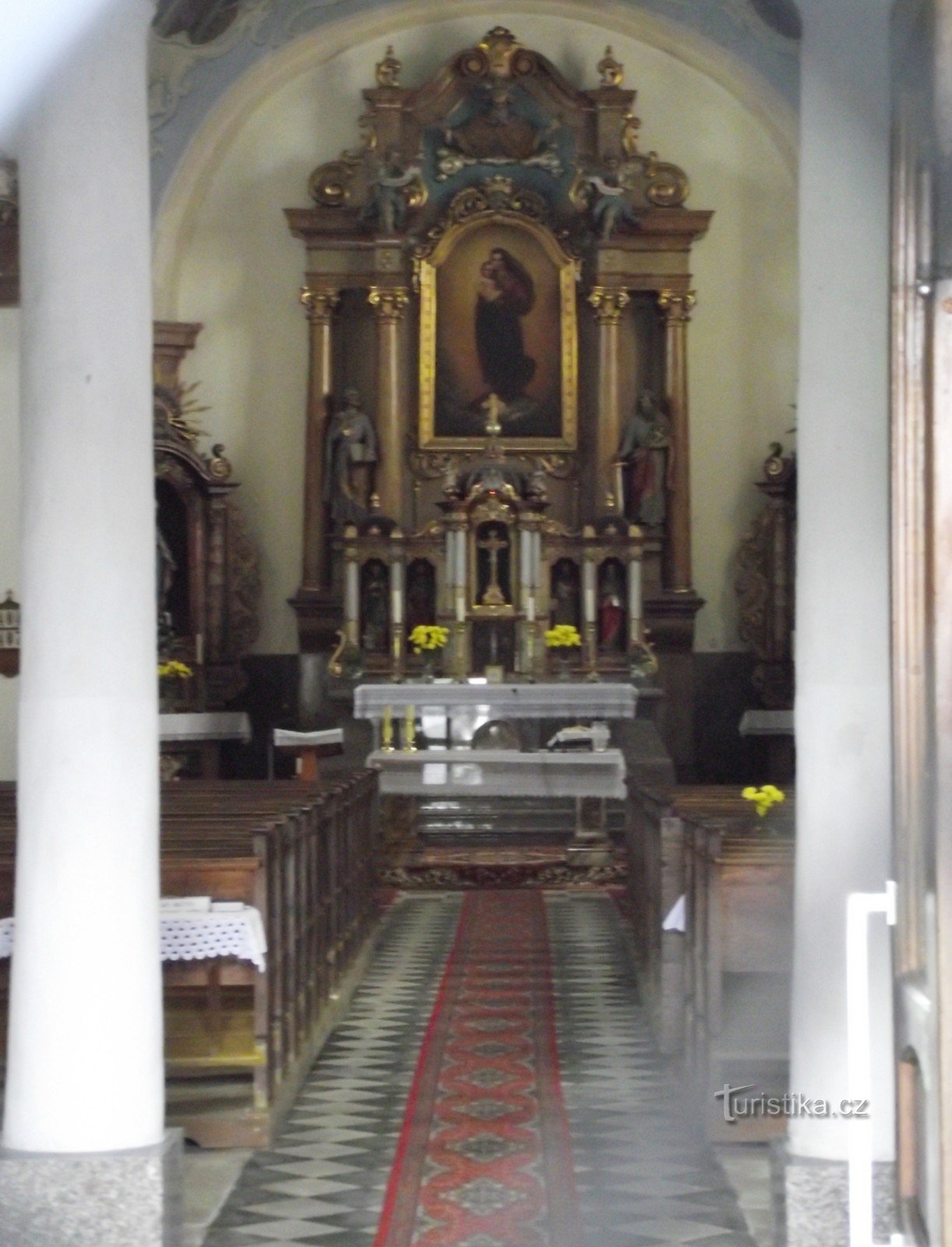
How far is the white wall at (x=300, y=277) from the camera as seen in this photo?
1789 centimetres

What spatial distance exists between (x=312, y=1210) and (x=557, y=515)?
1271cm

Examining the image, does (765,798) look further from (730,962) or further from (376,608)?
(376,608)

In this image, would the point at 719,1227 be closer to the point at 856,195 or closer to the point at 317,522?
the point at 856,195

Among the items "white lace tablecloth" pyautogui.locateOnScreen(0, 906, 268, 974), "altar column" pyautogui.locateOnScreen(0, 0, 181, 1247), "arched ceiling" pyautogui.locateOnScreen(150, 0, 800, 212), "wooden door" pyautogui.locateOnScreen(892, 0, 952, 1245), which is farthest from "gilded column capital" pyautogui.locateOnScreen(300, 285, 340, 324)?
"wooden door" pyautogui.locateOnScreen(892, 0, 952, 1245)

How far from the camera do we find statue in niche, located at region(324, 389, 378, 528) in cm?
1717

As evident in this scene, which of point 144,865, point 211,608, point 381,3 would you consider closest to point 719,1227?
point 144,865

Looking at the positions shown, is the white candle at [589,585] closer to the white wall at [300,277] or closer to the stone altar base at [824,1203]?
the white wall at [300,277]

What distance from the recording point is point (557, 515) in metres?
17.7

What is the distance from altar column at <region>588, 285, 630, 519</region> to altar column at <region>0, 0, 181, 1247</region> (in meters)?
12.6

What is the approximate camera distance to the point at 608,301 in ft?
56.5

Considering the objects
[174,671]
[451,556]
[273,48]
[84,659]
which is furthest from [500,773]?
[84,659]

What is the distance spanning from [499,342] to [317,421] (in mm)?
1853

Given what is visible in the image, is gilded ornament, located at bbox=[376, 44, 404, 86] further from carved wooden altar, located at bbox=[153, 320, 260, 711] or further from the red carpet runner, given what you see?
the red carpet runner

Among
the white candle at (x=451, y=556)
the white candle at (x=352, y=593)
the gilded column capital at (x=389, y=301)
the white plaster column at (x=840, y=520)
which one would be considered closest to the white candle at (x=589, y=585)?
the white candle at (x=451, y=556)
